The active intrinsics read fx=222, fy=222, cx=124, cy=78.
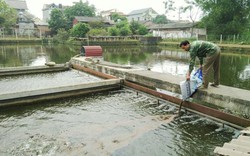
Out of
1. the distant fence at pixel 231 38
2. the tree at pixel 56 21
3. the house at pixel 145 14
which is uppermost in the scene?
the house at pixel 145 14

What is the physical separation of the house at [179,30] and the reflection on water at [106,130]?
3690cm

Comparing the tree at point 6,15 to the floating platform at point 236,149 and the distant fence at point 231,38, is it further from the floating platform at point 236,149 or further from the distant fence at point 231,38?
the floating platform at point 236,149

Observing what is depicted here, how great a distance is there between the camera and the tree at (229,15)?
33.6 metres

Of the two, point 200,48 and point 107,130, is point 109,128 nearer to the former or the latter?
point 107,130

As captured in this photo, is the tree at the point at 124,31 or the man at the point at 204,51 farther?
the tree at the point at 124,31

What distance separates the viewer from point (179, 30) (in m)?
47.9

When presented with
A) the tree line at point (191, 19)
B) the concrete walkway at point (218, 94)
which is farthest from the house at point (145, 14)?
the concrete walkway at point (218, 94)

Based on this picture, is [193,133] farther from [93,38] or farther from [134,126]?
[93,38]

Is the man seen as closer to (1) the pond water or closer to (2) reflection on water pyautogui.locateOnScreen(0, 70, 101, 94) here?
(1) the pond water

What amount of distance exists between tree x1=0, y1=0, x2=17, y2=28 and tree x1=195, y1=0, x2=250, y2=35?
3958 centimetres

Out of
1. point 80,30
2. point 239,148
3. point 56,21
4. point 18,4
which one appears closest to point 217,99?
point 239,148

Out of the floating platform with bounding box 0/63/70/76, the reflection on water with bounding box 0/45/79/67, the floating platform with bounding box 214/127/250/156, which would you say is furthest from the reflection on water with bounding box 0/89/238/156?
the reflection on water with bounding box 0/45/79/67

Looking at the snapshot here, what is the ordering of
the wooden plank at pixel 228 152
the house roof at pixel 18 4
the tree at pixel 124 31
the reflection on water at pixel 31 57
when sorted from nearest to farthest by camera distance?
the wooden plank at pixel 228 152 → the reflection on water at pixel 31 57 → the tree at pixel 124 31 → the house roof at pixel 18 4

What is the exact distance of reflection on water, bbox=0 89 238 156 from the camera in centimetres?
462
